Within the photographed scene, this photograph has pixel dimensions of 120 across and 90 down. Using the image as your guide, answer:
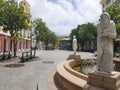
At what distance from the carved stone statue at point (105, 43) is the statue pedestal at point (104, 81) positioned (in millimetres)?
224

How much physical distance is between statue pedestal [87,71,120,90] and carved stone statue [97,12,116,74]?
8.8 inches

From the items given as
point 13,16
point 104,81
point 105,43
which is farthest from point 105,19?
point 13,16

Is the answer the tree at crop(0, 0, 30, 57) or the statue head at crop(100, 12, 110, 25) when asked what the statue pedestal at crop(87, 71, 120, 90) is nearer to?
the statue head at crop(100, 12, 110, 25)

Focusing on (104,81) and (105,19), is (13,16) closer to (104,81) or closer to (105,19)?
(105,19)

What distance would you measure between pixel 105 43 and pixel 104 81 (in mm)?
1037

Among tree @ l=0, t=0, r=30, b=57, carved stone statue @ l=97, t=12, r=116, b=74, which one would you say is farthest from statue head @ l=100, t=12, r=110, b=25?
tree @ l=0, t=0, r=30, b=57

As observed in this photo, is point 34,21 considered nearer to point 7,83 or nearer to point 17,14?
point 17,14

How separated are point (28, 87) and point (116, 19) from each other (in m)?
24.0

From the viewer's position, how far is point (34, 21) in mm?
30453

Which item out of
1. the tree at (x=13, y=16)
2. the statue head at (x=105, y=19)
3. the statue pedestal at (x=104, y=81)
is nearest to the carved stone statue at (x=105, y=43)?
the statue head at (x=105, y=19)

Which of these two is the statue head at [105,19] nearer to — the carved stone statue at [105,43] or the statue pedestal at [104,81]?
the carved stone statue at [105,43]

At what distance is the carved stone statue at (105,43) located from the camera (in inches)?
214

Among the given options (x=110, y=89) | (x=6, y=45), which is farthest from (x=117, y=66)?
(x=6, y=45)

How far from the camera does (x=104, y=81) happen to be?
17.4 feet
